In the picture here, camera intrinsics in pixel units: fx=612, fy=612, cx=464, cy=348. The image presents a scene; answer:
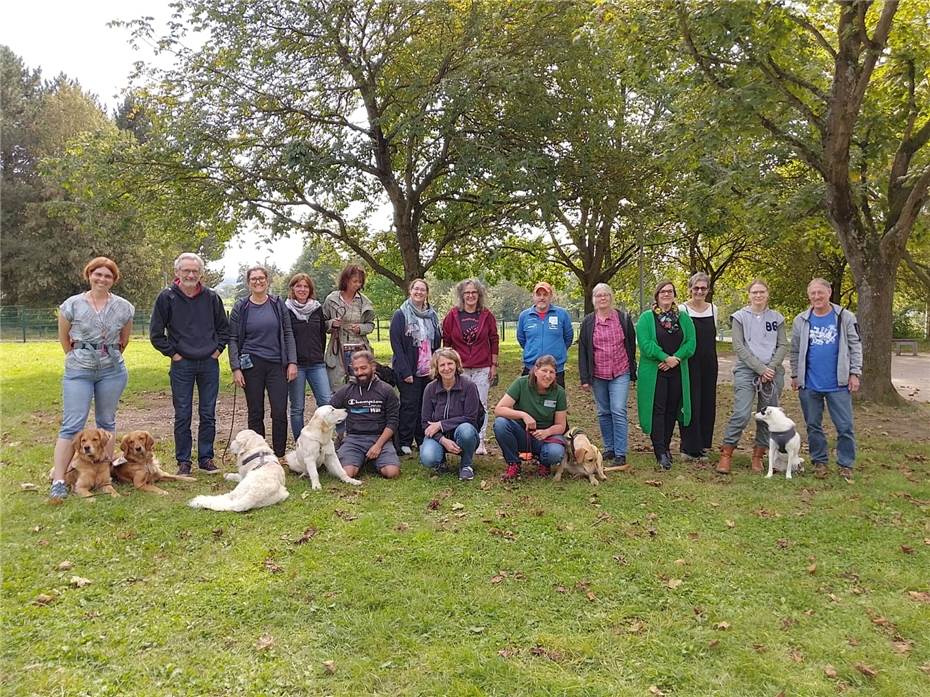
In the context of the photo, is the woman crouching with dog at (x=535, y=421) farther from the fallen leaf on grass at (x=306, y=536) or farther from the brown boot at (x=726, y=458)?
the fallen leaf on grass at (x=306, y=536)

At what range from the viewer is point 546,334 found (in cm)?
641

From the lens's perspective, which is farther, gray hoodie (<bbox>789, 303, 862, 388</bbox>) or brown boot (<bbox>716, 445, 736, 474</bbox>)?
brown boot (<bbox>716, 445, 736, 474</bbox>)

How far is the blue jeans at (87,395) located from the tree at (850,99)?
770 cm

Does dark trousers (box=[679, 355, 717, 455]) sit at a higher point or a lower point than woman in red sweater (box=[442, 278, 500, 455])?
lower

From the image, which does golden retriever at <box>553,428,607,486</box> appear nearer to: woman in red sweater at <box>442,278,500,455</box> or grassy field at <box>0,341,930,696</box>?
grassy field at <box>0,341,930,696</box>

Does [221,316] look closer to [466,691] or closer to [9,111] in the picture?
[466,691]

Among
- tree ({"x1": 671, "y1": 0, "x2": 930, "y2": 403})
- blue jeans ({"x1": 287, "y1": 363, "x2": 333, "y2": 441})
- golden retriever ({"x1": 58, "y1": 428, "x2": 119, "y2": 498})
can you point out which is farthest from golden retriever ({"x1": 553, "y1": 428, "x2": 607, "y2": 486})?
tree ({"x1": 671, "y1": 0, "x2": 930, "y2": 403})

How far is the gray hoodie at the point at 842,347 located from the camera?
18.9 ft

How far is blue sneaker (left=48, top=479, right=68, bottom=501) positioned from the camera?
4975mm

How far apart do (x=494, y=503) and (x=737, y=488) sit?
227cm

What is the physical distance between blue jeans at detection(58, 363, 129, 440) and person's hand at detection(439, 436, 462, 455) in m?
2.82

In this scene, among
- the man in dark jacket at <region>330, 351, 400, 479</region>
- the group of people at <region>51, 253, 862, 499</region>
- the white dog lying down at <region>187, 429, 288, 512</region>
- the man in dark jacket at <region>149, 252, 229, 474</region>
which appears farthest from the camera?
the man in dark jacket at <region>330, 351, 400, 479</region>

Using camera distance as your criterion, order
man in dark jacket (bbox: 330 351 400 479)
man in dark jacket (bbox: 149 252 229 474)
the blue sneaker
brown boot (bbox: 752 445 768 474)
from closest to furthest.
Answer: the blue sneaker, man in dark jacket (bbox: 149 252 229 474), man in dark jacket (bbox: 330 351 400 479), brown boot (bbox: 752 445 768 474)

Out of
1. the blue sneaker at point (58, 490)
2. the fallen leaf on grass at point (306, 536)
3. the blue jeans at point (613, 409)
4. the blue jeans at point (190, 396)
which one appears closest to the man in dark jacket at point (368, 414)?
the blue jeans at point (190, 396)
